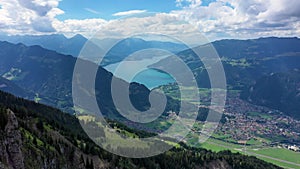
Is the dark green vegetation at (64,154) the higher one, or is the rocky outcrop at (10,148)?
the rocky outcrop at (10,148)

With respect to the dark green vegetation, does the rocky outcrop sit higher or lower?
higher

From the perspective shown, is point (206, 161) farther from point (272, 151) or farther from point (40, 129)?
point (272, 151)

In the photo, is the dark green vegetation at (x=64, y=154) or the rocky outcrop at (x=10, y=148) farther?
the dark green vegetation at (x=64, y=154)

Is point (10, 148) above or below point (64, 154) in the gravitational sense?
above

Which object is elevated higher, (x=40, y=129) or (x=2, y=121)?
(x=2, y=121)

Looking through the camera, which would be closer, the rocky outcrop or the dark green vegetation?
the rocky outcrop

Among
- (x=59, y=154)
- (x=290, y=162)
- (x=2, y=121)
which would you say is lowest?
(x=290, y=162)

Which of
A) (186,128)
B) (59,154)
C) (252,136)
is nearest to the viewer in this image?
(59,154)

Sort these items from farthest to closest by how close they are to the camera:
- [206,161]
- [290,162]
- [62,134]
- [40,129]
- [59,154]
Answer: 1. [290,162]
2. [206,161]
3. [62,134]
4. [40,129]
5. [59,154]

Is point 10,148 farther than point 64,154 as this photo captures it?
No

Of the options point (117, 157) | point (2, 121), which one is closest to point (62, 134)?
point (117, 157)

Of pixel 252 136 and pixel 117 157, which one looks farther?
pixel 252 136
